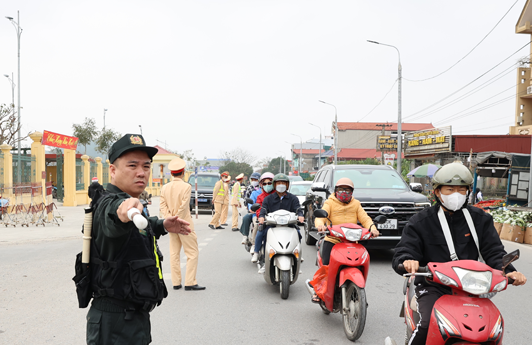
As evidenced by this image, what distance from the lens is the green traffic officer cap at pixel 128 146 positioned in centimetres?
265

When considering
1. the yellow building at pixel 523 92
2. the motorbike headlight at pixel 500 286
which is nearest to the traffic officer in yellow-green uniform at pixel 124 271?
the motorbike headlight at pixel 500 286

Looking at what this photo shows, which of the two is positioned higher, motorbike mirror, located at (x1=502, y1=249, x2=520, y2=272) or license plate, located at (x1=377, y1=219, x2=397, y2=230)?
motorbike mirror, located at (x1=502, y1=249, x2=520, y2=272)

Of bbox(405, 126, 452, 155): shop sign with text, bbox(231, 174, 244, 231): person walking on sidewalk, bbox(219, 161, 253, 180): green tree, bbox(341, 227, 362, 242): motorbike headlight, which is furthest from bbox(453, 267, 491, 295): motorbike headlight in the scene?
bbox(219, 161, 253, 180): green tree

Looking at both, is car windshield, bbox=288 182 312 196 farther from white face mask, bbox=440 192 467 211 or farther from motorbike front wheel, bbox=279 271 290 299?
white face mask, bbox=440 192 467 211

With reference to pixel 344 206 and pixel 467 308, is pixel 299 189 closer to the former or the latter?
pixel 344 206

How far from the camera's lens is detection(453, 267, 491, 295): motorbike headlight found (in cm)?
270

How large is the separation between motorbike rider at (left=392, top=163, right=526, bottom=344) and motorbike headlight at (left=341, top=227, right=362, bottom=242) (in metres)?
1.48

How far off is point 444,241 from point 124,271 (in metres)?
2.14

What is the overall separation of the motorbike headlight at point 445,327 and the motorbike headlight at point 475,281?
215mm

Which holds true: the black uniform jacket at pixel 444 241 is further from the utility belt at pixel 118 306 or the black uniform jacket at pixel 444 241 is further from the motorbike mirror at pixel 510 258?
the utility belt at pixel 118 306

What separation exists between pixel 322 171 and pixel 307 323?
709 cm

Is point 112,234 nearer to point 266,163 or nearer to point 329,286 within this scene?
point 329,286

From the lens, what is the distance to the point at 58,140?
25828 millimetres

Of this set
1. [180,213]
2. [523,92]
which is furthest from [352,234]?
[523,92]
